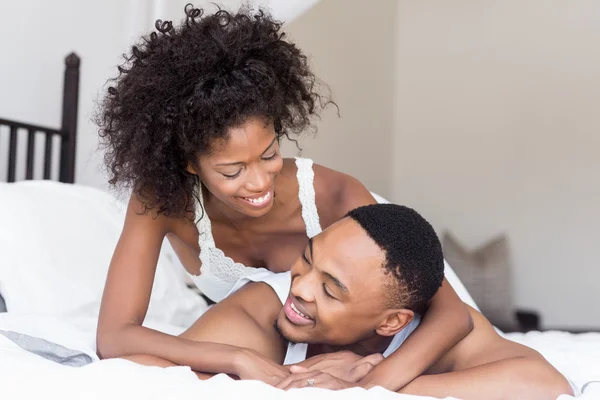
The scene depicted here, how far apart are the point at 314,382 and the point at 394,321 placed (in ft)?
0.64

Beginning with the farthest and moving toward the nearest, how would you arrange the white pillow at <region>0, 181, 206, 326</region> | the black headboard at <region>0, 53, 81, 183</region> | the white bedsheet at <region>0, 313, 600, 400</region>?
the black headboard at <region>0, 53, 81, 183</region> < the white pillow at <region>0, 181, 206, 326</region> < the white bedsheet at <region>0, 313, 600, 400</region>

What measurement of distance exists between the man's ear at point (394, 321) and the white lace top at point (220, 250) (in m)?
0.33

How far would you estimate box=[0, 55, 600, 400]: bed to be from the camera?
99 centimetres

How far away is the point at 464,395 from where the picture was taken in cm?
111

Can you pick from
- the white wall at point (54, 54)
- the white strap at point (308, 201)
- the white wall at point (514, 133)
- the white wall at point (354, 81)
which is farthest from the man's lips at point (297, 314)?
the white wall at point (514, 133)

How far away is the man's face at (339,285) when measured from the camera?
1.16 m

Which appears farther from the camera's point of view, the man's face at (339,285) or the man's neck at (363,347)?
the man's neck at (363,347)

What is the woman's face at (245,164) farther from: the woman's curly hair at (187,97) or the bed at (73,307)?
the bed at (73,307)

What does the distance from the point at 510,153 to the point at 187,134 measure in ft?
9.66

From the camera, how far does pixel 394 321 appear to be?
124cm

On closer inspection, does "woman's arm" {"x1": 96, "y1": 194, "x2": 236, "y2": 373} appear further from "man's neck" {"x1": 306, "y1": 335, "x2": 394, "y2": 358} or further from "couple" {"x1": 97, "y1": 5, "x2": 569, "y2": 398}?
"man's neck" {"x1": 306, "y1": 335, "x2": 394, "y2": 358}

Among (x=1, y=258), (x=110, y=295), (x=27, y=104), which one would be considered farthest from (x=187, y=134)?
(x=27, y=104)

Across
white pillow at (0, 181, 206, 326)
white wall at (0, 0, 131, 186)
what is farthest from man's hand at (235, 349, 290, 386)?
white wall at (0, 0, 131, 186)

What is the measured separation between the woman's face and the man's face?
6.0 inches
